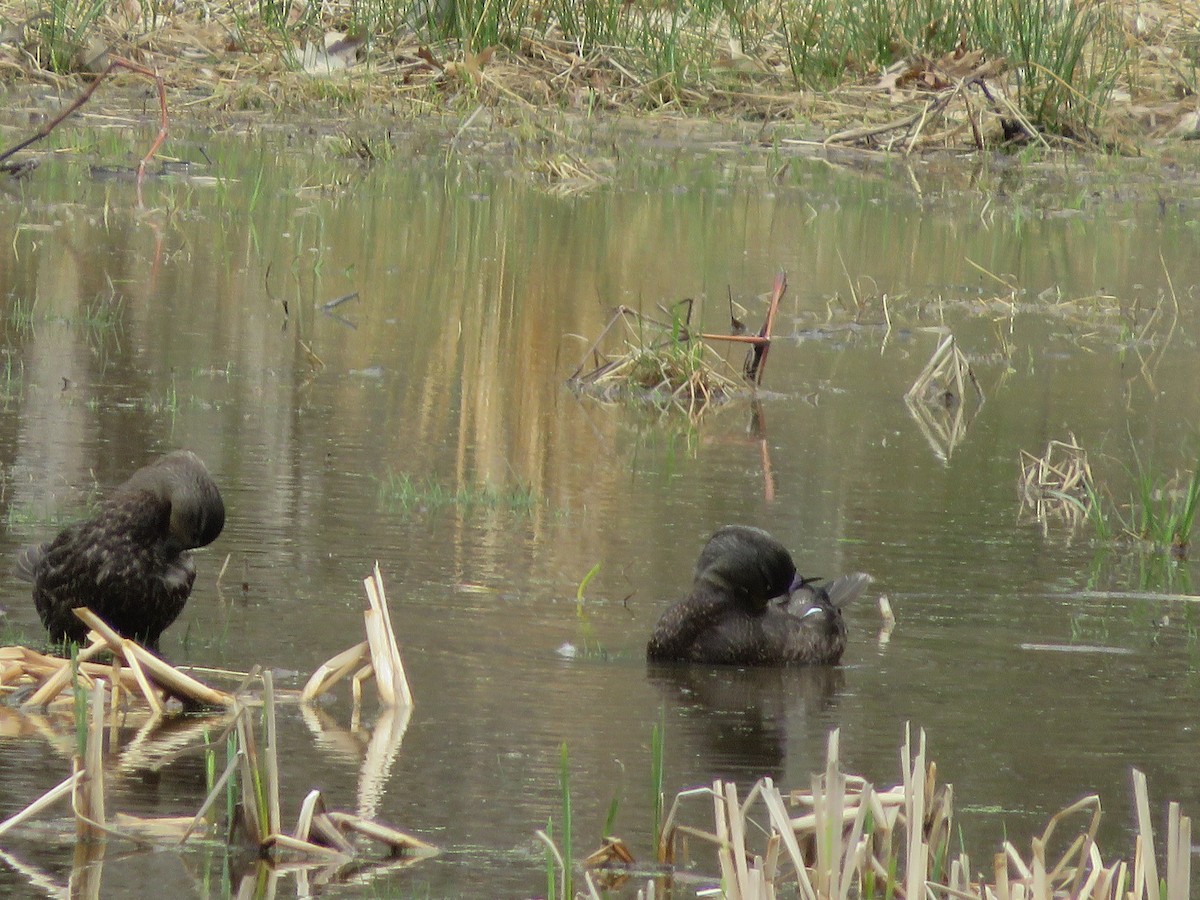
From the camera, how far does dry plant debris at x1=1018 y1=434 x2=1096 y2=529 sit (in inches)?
306

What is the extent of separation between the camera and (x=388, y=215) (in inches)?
577

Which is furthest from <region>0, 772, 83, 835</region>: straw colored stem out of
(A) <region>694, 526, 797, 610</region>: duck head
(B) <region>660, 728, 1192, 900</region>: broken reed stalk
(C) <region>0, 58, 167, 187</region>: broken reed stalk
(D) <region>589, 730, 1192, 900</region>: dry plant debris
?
(C) <region>0, 58, 167, 187</region>: broken reed stalk

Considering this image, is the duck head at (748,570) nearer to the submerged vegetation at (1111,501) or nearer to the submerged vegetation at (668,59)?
the submerged vegetation at (1111,501)

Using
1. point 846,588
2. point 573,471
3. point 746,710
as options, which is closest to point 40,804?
point 746,710

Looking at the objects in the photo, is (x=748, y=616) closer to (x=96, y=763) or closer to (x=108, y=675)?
(x=108, y=675)

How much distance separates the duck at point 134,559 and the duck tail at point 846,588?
165 cm

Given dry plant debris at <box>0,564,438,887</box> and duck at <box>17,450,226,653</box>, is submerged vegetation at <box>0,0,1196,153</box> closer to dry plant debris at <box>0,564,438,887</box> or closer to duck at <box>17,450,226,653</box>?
duck at <box>17,450,226,653</box>

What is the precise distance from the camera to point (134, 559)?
5547mm

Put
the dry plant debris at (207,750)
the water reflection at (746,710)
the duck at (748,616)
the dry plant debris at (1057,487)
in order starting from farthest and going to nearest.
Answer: the dry plant debris at (1057,487), the duck at (748,616), the water reflection at (746,710), the dry plant debris at (207,750)

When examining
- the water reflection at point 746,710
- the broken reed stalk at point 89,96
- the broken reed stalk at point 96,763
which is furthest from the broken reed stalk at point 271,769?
the broken reed stalk at point 89,96

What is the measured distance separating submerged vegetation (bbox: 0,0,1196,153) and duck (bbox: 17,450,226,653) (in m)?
13.7

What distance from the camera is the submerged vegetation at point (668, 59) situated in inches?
755

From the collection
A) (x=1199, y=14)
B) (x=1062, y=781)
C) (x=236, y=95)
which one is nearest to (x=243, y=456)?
(x=1062, y=781)

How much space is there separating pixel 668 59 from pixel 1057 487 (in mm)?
12607
